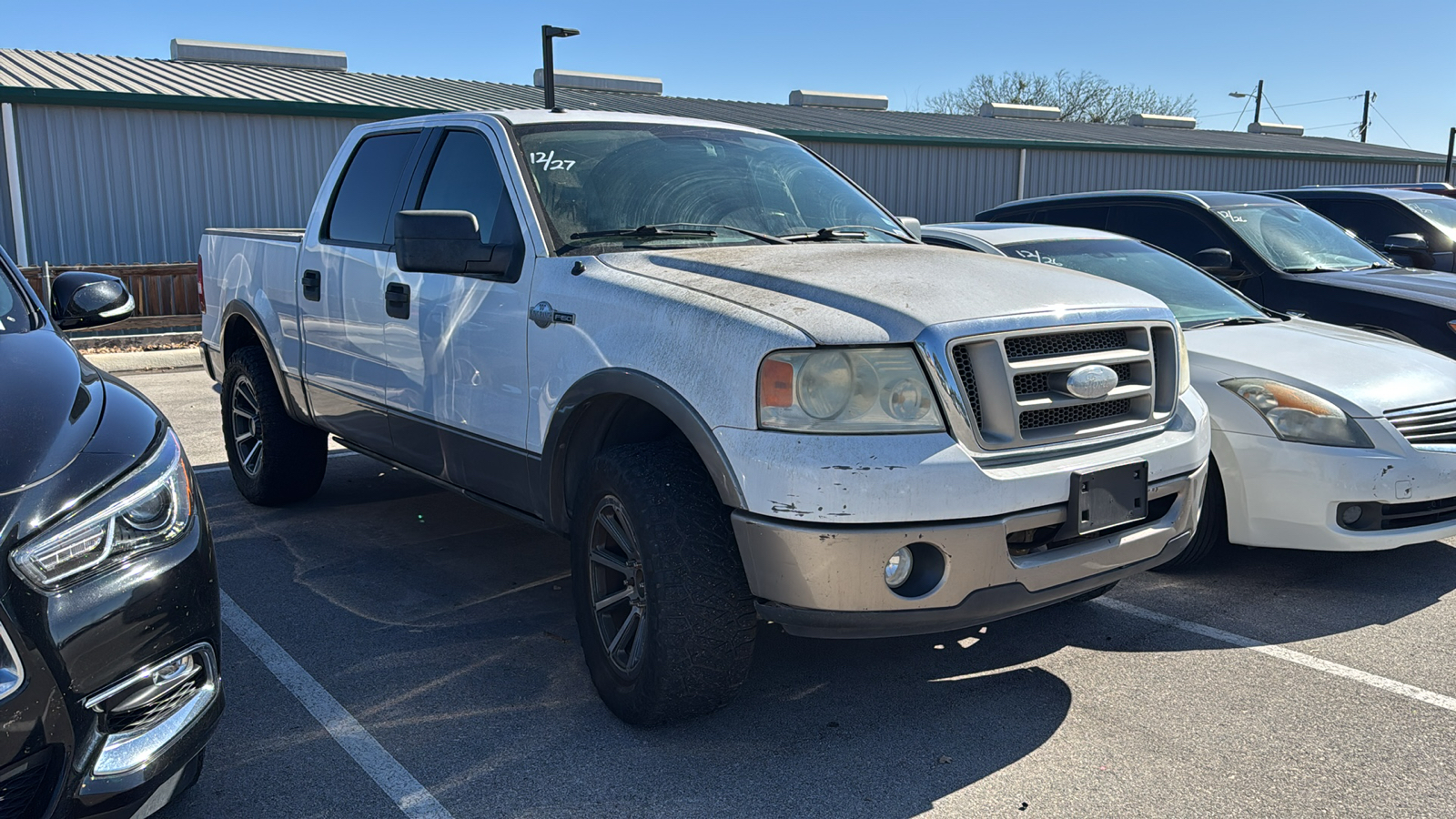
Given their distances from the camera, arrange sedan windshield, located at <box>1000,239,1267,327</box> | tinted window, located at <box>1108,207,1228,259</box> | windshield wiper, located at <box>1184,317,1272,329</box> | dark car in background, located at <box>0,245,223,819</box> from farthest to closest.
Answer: tinted window, located at <box>1108,207,1228,259</box> → sedan windshield, located at <box>1000,239,1267,327</box> → windshield wiper, located at <box>1184,317,1272,329</box> → dark car in background, located at <box>0,245,223,819</box>

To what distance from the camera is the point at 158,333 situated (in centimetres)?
1342

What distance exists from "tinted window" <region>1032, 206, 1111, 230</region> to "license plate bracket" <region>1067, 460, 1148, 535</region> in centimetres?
528

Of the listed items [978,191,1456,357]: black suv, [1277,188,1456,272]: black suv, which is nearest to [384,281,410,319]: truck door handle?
[978,191,1456,357]: black suv

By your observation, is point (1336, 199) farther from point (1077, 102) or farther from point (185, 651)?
point (1077, 102)

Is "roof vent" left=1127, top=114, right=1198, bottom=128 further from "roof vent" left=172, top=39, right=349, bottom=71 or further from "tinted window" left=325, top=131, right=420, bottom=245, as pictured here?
"tinted window" left=325, top=131, right=420, bottom=245

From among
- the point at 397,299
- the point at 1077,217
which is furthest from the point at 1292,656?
the point at 1077,217

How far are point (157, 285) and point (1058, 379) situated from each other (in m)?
13.5

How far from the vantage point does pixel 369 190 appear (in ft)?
16.5

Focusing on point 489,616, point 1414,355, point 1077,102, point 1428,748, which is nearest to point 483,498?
point 489,616

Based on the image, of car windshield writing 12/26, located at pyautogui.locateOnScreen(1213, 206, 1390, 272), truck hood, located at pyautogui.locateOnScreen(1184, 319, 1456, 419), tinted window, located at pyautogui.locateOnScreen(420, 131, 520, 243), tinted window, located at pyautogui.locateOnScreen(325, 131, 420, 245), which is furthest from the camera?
car windshield writing 12/26, located at pyautogui.locateOnScreen(1213, 206, 1390, 272)

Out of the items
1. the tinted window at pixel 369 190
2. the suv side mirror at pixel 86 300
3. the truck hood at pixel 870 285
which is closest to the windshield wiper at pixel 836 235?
the truck hood at pixel 870 285

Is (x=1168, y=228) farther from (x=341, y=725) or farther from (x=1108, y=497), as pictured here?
(x=341, y=725)

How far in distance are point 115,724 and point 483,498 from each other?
6.44 feet

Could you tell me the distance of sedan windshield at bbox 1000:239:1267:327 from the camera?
5773 mm
